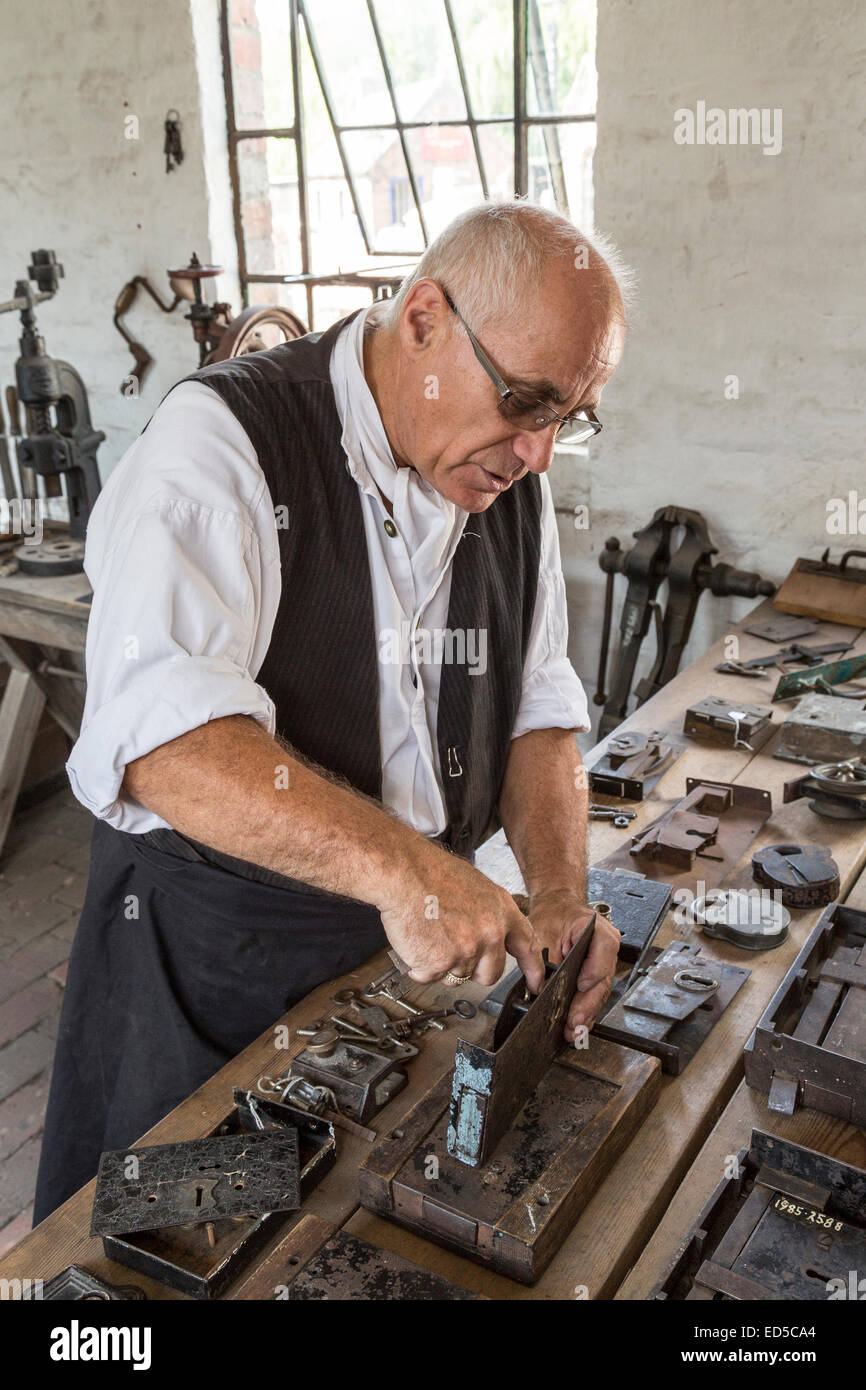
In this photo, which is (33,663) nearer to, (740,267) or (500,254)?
(740,267)

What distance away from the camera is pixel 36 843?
4.29 m

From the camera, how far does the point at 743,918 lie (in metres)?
1.74

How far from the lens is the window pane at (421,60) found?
13.3 feet

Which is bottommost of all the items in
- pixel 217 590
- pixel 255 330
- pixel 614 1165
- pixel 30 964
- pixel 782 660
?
pixel 30 964

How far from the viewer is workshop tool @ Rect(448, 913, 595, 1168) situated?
1177 mm

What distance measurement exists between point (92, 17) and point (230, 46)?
639 millimetres

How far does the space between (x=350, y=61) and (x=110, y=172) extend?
1165mm

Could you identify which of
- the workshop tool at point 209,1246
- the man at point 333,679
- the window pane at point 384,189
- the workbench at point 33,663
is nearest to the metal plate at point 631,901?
the man at point 333,679

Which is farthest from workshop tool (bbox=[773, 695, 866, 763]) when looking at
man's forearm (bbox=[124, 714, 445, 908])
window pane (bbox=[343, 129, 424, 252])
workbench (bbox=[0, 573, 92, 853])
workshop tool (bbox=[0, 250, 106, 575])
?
window pane (bbox=[343, 129, 424, 252])

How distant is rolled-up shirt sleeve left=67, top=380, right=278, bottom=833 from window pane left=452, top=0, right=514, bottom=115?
326 cm

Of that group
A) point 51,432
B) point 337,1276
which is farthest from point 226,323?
point 337,1276

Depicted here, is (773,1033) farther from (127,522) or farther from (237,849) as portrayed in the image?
(127,522)

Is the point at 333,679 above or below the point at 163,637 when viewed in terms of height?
below

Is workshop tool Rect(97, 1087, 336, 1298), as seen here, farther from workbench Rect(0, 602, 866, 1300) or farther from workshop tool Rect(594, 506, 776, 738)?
workshop tool Rect(594, 506, 776, 738)
